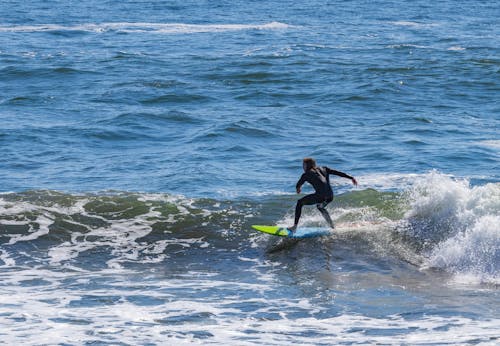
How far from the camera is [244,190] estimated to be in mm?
20141

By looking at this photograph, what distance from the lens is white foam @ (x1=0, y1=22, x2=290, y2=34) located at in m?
47.6

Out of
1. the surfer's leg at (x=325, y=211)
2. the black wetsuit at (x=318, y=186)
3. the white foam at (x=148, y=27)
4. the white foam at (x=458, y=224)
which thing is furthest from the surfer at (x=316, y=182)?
the white foam at (x=148, y=27)

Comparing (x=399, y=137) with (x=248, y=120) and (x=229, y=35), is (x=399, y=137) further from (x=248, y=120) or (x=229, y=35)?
(x=229, y=35)

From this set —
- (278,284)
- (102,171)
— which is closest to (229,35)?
(102,171)

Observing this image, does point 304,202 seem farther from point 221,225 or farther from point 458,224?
point 458,224

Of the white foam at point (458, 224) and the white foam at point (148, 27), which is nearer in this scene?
the white foam at point (458, 224)

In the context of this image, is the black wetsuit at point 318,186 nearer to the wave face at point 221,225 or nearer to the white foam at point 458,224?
the wave face at point 221,225

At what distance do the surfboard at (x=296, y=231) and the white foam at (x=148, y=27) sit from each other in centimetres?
3119

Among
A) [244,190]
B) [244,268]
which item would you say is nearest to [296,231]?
[244,268]

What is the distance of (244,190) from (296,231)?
3689mm

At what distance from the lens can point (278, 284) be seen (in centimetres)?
1425

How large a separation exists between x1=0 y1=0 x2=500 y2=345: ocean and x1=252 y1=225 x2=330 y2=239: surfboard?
0.20m

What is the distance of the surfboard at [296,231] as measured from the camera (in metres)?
16.5

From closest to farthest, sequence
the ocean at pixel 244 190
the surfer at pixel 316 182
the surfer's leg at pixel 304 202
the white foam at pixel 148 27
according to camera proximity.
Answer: the ocean at pixel 244 190 → the surfer at pixel 316 182 → the surfer's leg at pixel 304 202 → the white foam at pixel 148 27
